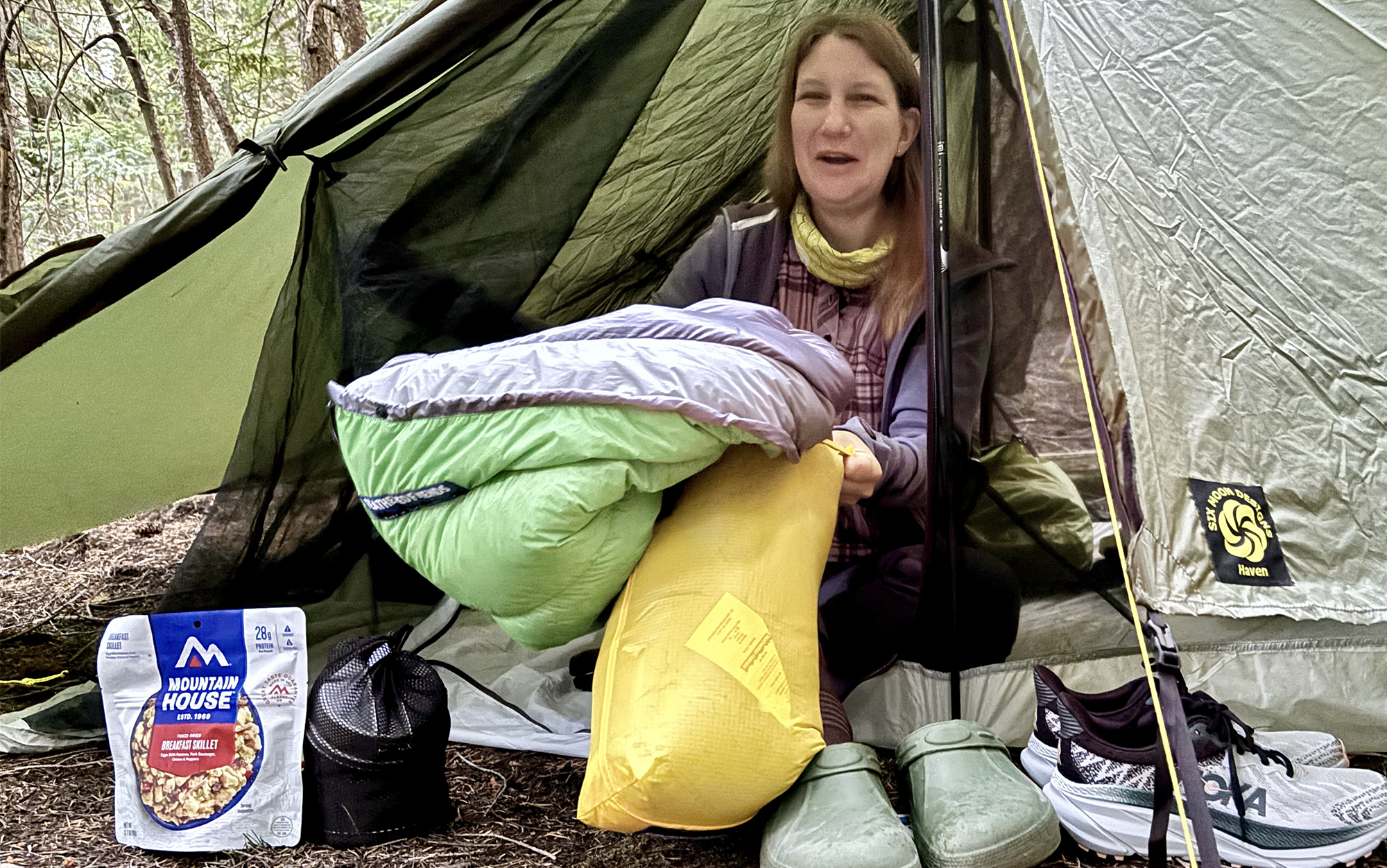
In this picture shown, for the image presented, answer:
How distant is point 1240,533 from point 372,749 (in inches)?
48.6

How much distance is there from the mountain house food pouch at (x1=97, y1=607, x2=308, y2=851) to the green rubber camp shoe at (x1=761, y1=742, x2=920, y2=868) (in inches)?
27.3

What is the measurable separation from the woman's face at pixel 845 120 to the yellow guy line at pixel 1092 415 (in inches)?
15.1

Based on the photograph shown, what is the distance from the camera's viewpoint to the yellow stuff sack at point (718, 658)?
4.16 ft

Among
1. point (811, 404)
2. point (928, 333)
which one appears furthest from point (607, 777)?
point (928, 333)

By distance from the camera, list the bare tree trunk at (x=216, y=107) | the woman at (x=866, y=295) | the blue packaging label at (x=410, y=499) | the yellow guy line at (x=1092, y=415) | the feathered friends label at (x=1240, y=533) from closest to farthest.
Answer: the yellow guy line at (x=1092, y=415)
the blue packaging label at (x=410, y=499)
the feathered friends label at (x=1240, y=533)
the woman at (x=866, y=295)
the bare tree trunk at (x=216, y=107)

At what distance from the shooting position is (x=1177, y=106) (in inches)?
60.3

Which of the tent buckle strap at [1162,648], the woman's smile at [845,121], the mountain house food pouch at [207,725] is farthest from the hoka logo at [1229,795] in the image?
the mountain house food pouch at [207,725]

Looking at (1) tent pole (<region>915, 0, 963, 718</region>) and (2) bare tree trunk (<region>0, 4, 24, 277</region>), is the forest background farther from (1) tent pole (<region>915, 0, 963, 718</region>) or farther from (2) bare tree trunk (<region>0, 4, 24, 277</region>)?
(1) tent pole (<region>915, 0, 963, 718</region>)

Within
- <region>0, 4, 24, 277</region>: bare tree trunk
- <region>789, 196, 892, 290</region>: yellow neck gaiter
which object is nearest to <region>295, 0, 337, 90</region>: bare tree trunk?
<region>0, 4, 24, 277</region>: bare tree trunk

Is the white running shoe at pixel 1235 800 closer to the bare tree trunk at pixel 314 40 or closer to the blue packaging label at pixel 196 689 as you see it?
the blue packaging label at pixel 196 689

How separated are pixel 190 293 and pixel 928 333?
1364 millimetres

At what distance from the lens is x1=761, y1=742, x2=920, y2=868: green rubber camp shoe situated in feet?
4.17

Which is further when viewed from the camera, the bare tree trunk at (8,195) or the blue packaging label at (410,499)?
the bare tree trunk at (8,195)

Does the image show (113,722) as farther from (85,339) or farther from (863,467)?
(863,467)
